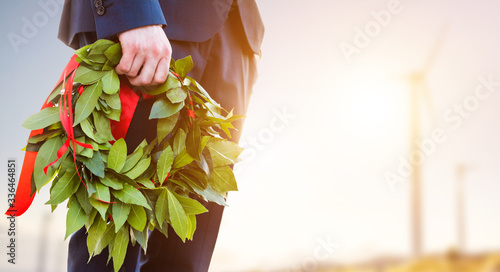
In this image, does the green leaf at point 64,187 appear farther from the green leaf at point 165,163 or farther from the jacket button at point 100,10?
the jacket button at point 100,10

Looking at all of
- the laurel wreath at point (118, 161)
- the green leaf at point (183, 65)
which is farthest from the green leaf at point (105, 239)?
the green leaf at point (183, 65)

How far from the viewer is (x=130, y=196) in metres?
0.78

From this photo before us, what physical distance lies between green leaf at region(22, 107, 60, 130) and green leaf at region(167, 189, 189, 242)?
0.24 metres

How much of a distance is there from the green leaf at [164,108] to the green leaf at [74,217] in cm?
20

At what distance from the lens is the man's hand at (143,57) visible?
32.6 inches

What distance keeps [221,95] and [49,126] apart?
40 cm

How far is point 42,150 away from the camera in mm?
766

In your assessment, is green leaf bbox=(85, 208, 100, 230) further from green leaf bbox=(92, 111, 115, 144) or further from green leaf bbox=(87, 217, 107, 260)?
green leaf bbox=(92, 111, 115, 144)

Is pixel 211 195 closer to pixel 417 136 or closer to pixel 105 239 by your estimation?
pixel 105 239

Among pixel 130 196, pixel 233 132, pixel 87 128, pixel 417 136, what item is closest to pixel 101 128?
pixel 87 128

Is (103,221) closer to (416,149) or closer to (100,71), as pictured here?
(100,71)

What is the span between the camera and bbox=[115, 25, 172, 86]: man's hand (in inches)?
32.6

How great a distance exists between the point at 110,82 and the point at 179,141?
0.54 ft


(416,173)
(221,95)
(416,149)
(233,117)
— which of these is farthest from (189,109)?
(416,173)
